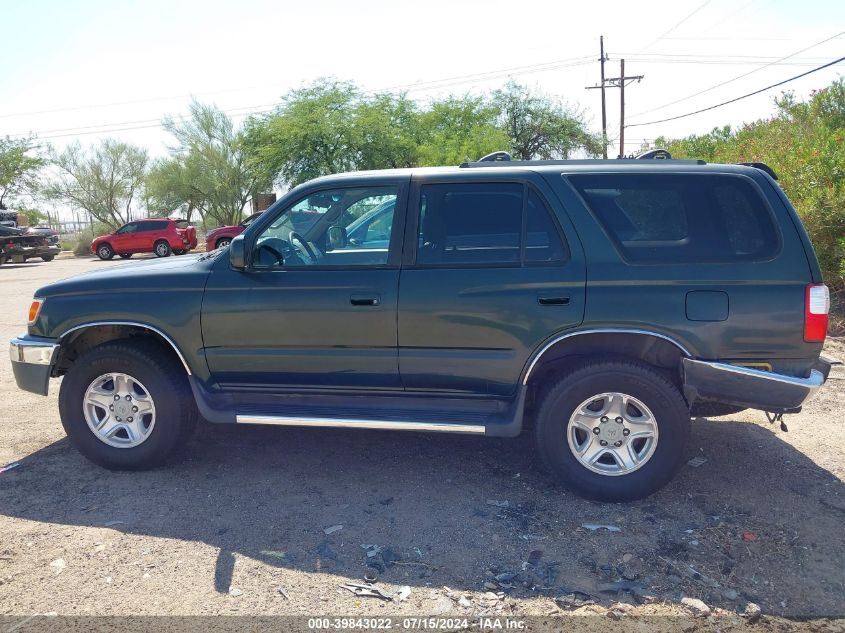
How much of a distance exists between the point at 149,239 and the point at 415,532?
87.0 feet

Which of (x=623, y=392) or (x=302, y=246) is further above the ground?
(x=302, y=246)

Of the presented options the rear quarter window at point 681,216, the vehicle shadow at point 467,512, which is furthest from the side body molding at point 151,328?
the rear quarter window at point 681,216

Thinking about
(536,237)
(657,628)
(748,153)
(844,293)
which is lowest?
(657,628)

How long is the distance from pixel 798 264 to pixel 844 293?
610cm

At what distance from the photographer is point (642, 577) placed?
3.16 metres

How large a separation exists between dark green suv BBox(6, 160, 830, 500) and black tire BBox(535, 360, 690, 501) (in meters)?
0.01

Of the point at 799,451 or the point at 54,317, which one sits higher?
the point at 54,317

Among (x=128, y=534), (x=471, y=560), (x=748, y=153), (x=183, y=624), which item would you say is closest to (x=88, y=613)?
(x=183, y=624)

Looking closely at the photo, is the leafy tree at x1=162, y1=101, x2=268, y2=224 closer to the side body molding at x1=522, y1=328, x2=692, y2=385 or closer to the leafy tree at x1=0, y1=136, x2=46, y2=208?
the leafy tree at x1=0, y1=136, x2=46, y2=208

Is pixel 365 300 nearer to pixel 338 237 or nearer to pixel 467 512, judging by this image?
pixel 338 237

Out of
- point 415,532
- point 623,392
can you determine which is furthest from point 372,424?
point 623,392

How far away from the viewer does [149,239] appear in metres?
27.2

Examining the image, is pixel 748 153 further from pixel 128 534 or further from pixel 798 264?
pixel 128 534

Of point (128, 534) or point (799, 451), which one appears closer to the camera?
point (128, 534)
